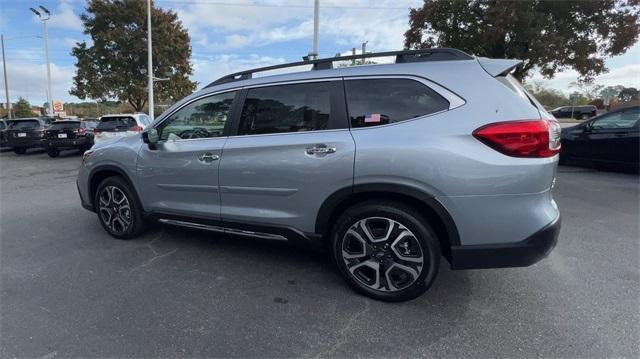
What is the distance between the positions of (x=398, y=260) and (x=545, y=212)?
108cm

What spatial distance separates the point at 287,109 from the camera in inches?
131

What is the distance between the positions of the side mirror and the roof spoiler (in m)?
3.13

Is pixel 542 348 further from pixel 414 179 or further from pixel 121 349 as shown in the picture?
pixel 121 349

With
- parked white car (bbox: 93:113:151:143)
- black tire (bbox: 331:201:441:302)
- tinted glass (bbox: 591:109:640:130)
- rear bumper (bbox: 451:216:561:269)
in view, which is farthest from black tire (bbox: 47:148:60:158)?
tinted glass (bbox: 591:109:640:130)

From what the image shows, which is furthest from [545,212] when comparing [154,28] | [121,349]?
[154,28]

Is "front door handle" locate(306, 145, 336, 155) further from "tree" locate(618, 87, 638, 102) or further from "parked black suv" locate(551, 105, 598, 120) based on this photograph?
"tree" locate(618, 87, 638, 102)

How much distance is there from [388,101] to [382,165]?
20.4 inches

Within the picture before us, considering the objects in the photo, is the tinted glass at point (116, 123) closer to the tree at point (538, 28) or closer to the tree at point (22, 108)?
the tree at point (538, 28)

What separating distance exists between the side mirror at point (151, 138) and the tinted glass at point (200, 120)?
0.22 feet

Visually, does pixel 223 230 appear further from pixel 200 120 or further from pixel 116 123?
pixel 116 123

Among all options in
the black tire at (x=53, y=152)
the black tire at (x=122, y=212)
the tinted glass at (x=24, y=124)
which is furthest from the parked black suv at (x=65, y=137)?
the black tire at (x=122, y=212)

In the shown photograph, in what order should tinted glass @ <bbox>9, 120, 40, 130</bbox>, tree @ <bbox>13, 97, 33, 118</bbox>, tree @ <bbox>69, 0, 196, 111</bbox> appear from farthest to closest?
tree @ <bbox>13, 97, 33, 118</bbox> → tree @ <bbox>69, 0, 196, 111</bbox> → tinted glass @ <bbox>9, 120, 40, 130</bbox>

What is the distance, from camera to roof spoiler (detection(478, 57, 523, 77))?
273 cm

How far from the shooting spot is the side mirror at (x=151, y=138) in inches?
155
